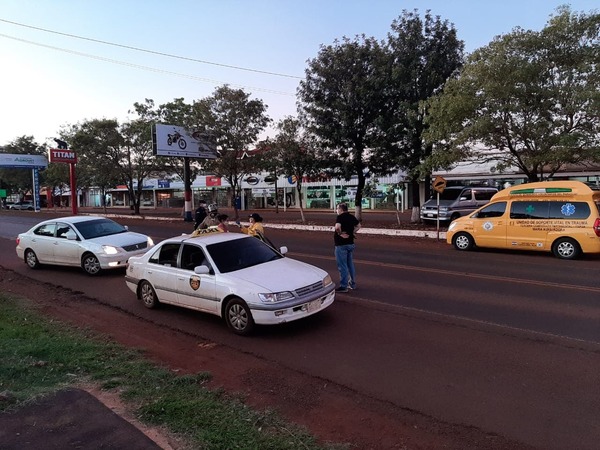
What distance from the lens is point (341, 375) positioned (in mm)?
5031

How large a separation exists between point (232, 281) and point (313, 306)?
1241 mm

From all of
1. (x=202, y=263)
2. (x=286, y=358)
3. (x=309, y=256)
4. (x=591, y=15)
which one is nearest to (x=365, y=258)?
(x=309, y=256)

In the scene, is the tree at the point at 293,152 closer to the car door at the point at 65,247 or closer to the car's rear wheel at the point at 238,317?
the car door at the point at 65,247

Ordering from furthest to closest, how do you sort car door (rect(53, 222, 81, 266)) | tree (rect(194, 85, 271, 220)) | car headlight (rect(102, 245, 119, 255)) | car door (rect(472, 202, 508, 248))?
tree (rect(194, 85, 271, 220))
car door (rect(472, 202, 508, 248))
car door (rect(53, 222, 81, 266))
car headlight (rect(102, 245, 119, 255))

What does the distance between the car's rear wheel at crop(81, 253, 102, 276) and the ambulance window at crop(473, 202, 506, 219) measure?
456 inches

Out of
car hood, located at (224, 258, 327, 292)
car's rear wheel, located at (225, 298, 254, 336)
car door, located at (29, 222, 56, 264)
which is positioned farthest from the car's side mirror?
car door, located at (29, 222, 56, 264)

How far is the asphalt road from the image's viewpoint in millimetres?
4156

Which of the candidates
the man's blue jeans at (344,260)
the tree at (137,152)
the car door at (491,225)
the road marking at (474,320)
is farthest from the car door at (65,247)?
the tree at (137,152)

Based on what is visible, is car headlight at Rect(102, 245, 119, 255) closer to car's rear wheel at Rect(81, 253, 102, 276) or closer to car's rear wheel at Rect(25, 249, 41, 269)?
car's rear wheel at Rect(81, 253, 102, 276)

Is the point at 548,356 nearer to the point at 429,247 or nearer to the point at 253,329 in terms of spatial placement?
the point at 253,329

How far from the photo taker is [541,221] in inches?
522

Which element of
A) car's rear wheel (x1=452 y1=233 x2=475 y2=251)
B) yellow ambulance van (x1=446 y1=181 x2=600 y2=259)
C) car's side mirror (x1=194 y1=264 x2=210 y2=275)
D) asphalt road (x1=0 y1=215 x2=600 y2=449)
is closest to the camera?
asphalt road (x1=0 y1=215 x2=600 y2=449)

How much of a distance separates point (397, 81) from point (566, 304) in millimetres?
15394

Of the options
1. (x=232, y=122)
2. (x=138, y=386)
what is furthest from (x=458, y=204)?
(x=138, y=386)
